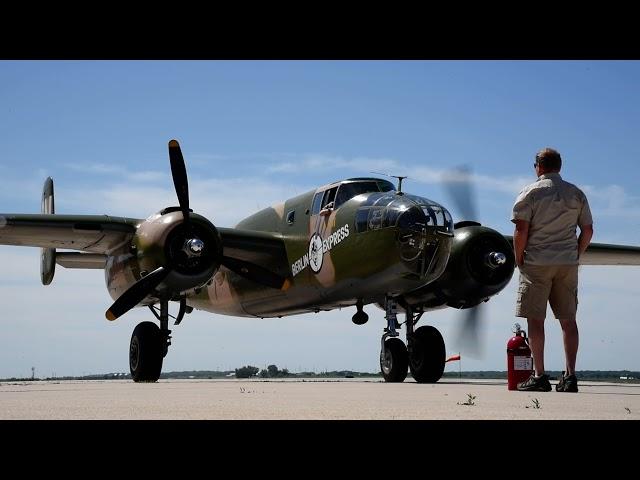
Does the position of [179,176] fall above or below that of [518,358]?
above

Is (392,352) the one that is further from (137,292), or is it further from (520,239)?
(520,239)

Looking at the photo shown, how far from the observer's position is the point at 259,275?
19203mm

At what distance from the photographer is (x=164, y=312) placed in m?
18.8

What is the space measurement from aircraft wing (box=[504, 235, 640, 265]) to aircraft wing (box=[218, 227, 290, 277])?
8476 mm

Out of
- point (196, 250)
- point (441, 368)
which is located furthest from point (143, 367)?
point (441, 368)

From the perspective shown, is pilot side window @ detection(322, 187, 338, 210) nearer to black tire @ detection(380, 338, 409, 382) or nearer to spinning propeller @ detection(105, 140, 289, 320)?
spinning propeller @ detection(105, 140, 289, 320)

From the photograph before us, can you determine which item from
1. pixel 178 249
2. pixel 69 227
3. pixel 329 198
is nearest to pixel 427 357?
pixel 329 198

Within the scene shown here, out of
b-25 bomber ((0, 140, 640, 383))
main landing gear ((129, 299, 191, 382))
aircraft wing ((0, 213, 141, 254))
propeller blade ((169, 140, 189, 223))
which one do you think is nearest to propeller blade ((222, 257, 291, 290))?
b-25 bomber ((0, 140, 640, 383))

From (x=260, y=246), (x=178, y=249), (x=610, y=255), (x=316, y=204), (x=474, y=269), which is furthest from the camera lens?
(x=610, y=255)

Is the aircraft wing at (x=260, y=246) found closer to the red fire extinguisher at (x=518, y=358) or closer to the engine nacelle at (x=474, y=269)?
the engine nacelle at (x=474, y=269)

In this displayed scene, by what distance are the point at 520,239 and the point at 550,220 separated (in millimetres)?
411

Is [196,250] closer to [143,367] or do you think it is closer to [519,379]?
[143,367]
